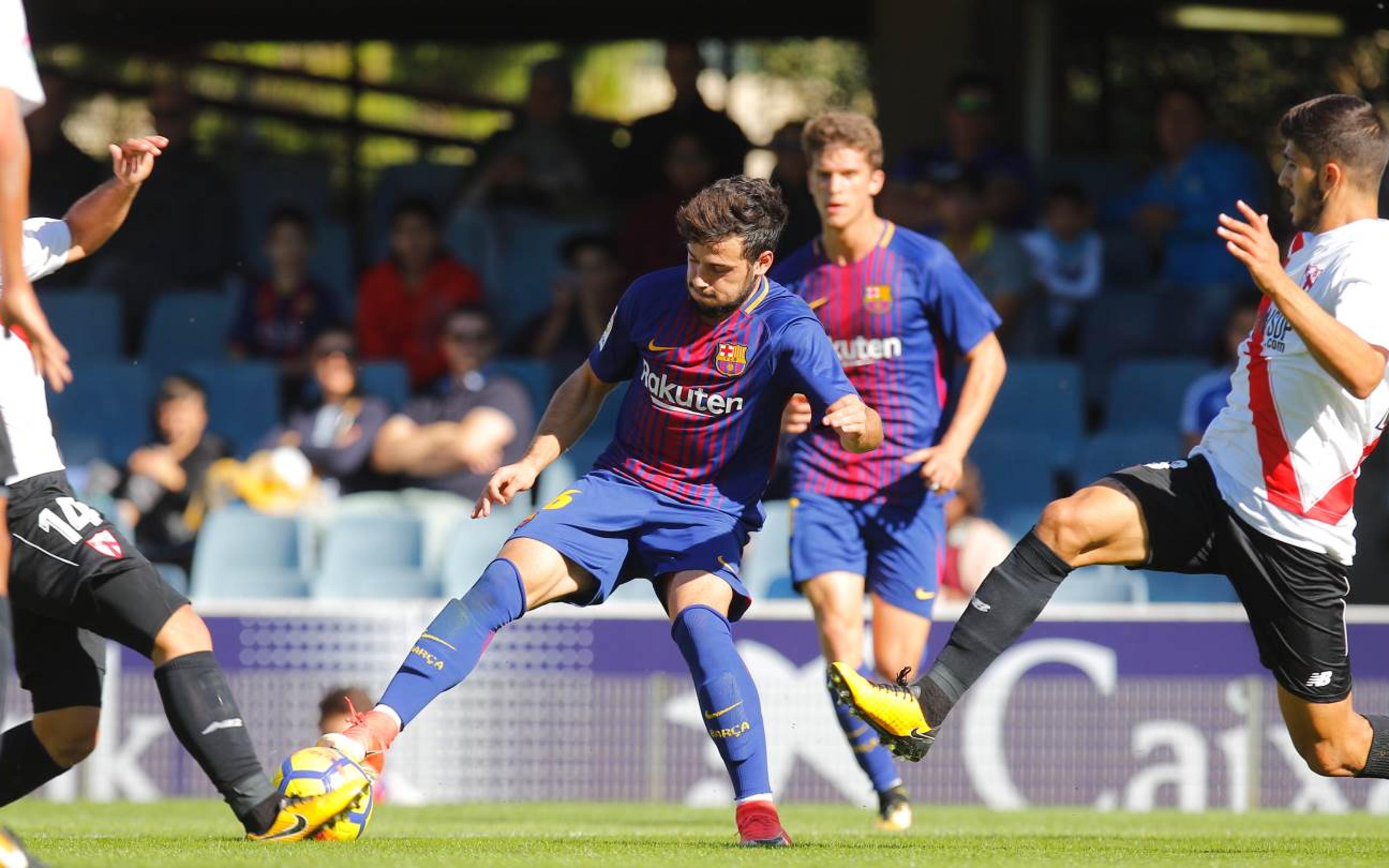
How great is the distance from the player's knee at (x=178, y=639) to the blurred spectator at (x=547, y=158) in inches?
325

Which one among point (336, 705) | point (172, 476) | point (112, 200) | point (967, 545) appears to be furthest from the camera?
point (172, 476)

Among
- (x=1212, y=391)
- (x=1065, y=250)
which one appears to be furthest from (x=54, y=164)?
(x=1212, y=391)

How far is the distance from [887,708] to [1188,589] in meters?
5.42

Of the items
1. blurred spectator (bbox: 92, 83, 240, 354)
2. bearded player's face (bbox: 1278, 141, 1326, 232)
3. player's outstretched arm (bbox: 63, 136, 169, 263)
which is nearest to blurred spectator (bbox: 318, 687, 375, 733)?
player's outstretched arm (bbox: 63, 136, 169, 263)

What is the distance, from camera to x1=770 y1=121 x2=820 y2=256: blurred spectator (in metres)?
11.2

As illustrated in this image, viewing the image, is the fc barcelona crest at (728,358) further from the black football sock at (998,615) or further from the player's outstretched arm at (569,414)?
the black football sock at (998,615)

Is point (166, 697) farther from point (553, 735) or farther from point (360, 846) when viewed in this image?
point (553, 735)

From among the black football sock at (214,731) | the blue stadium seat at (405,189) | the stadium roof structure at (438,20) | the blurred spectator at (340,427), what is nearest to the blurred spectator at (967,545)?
the blurred spectator at (340,427)

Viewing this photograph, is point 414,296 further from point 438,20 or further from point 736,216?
point 736,216

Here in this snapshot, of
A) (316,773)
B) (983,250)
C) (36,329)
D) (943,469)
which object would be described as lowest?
(316,773)

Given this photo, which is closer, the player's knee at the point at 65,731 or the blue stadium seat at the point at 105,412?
the player's knee at the point at 65,731

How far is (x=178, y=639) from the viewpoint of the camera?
524 cm

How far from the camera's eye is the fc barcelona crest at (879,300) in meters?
7.20

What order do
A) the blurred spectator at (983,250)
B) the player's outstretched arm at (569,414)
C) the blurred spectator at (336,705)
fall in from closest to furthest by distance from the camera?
the player's outstretched arm at (569,414) → the blurred spectator at (336,705) → the blurred spectator at (983,250)
